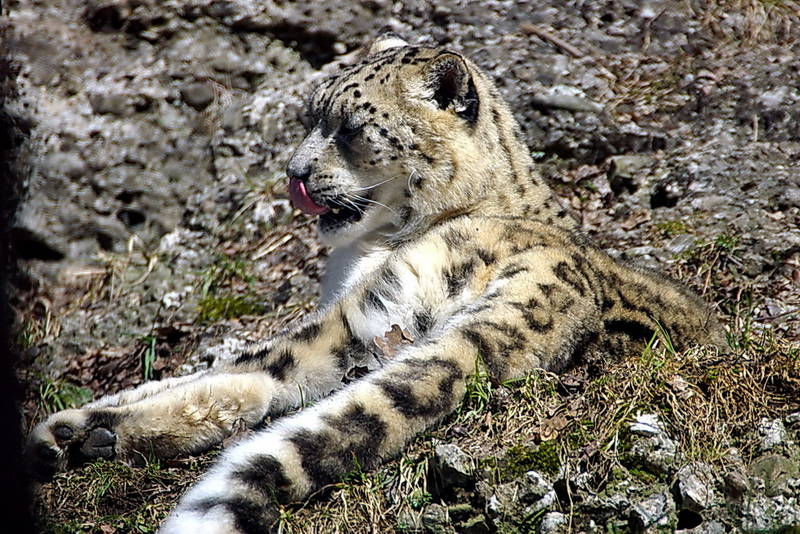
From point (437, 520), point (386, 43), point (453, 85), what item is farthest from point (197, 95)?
point (437, 520)

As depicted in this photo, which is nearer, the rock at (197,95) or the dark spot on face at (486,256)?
the dark spot on face at (486,256)

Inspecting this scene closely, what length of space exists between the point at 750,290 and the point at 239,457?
4.02 m

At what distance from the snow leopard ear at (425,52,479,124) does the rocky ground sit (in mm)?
1885

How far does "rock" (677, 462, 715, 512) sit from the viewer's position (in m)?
3.53

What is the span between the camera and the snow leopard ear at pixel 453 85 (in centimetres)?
537

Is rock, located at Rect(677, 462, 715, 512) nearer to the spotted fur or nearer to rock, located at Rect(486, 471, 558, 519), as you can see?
rock, located at Rect(486, 471, 558, 519)

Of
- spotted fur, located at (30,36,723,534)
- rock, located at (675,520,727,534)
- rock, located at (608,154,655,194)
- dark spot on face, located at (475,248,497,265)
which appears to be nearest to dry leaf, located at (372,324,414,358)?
spotted fur, located at (30,36,723,534)

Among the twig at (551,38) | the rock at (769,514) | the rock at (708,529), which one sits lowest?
the twig at (551,38)

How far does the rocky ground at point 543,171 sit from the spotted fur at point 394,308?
0.62 ft

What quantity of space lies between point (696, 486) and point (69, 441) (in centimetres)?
300

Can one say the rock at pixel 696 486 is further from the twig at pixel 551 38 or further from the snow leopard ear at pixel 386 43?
the twig at pixel 551 38

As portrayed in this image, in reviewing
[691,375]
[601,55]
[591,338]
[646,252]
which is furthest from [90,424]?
[601,55]

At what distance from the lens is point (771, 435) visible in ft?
12.2

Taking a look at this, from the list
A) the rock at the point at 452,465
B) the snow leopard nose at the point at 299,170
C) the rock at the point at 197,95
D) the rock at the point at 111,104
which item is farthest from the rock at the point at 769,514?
the rock at the point at 111,104
